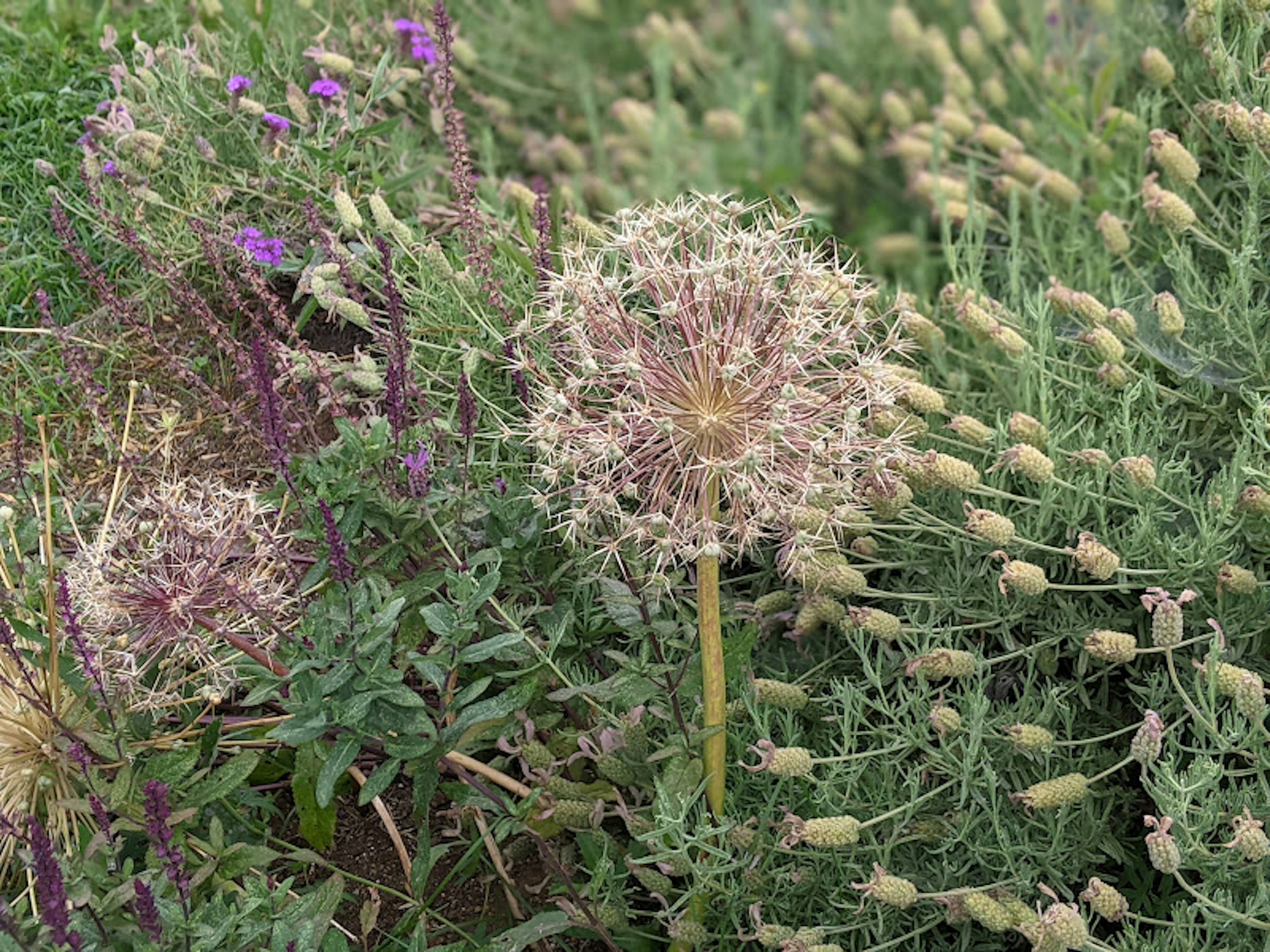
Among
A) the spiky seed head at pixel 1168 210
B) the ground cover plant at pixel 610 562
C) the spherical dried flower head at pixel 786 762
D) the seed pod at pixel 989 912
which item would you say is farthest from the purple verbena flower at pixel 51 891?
the spiky seed head at pixel 1168 210

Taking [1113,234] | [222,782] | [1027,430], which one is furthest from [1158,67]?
[222,782]

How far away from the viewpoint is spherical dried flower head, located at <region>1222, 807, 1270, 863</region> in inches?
76.8

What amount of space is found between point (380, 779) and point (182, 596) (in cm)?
Answer: 50

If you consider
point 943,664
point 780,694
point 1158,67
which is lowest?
point 780,694

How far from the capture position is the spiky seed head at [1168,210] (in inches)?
114

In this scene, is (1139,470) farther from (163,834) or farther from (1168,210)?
(163,834)

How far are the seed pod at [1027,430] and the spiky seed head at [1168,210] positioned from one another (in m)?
0.70

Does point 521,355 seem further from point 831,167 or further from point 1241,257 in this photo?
point 831,167

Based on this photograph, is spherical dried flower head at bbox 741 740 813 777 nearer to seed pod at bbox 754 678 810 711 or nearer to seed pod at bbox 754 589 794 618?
seed pod at bbox 754 678 810 711

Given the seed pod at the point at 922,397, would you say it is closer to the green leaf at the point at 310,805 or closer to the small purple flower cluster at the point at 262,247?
the green leaf at the point at 310,805

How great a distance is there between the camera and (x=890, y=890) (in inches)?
84.5

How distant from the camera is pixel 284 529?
108 inches

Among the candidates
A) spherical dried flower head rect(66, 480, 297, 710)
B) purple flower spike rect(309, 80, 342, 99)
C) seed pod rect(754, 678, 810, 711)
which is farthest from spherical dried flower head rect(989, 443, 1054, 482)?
purple flower spike rect(309, 80, 342, 99)

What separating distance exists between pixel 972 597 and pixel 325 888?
4.18ft
